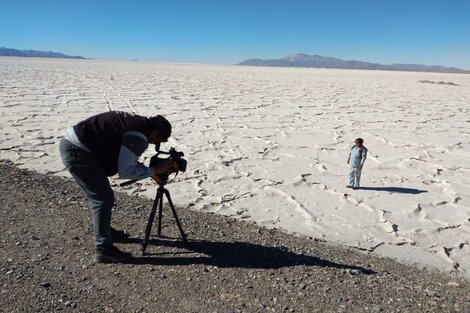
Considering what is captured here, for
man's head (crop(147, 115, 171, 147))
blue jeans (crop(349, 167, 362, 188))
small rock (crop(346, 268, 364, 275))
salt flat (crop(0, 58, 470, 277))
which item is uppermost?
man's head (crop(147, 115, 171, 147))

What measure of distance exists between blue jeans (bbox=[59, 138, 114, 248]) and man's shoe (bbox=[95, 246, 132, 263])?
3 cm

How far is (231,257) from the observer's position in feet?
10.7

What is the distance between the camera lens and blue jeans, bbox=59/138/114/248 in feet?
9.77

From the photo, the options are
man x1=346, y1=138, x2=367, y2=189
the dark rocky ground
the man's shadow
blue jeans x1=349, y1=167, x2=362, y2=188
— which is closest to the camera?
the dark rocky ground

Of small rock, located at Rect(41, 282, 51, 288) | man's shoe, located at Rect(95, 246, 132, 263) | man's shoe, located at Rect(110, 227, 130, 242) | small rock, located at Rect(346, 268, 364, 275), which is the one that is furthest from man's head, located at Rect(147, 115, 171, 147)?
small rock, located at Rect(346, 268, 364, 275)

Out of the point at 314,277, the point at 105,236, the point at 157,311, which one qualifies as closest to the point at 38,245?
the point at 105,236

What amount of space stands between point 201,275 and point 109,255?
654mm

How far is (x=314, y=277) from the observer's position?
3.00 m

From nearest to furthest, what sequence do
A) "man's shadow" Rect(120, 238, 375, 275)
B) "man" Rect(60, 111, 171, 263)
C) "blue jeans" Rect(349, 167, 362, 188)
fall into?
"man" Rect(60, 111, 171, 263) → "man's shadow" Rect(120, 238, 375, 275) → "blue jeans" Rect(349, 167, 362, 188)

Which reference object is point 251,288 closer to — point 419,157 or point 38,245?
point 38,245

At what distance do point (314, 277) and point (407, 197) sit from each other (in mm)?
2474

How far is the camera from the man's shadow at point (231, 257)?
3.16 meters

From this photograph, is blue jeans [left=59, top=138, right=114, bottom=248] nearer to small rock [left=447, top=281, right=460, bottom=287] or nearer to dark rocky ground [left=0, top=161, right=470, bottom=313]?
dark rocky ground [left=0, top=161, right=470, bottom=313]

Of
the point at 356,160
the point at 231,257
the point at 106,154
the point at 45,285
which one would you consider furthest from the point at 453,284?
the point at 45,285
